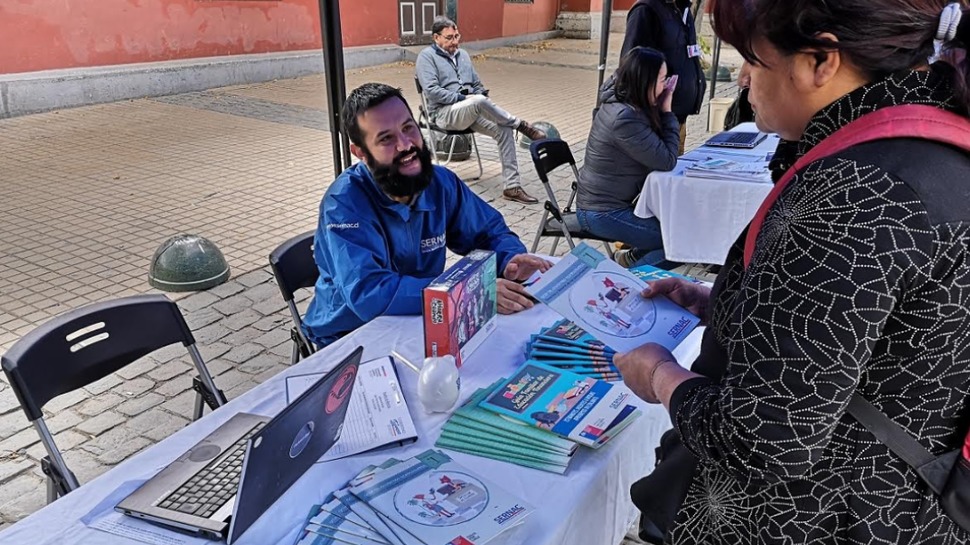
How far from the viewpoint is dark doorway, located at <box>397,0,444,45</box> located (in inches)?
540

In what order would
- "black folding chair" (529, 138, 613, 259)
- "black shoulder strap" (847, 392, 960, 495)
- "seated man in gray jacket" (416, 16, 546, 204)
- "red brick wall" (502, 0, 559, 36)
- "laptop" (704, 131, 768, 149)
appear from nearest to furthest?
"black shoulder strap" (847, 392, 960, 495) < "black folding chair" (529, 138, 613, 259) < "laptop" (704, 131, 768, 149) < "seated man in gray jacket" (416, 16, 546, 204) < "red brick wall" (502, 0, 559, 36)

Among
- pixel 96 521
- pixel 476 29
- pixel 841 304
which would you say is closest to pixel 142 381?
pixel 96 521

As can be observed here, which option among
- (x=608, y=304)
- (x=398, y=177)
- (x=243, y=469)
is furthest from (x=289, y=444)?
(x=398, y=177)

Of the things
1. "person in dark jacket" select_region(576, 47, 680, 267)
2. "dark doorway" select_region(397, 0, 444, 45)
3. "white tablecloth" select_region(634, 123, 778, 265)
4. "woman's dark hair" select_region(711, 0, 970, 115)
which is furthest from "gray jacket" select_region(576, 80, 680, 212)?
"dark doorway" select_region(397, 0, 444, 45)

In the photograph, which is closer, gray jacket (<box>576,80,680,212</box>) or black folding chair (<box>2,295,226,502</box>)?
black folding chair (<box>2,295,226,502</box>)

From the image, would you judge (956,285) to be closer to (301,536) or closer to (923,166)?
(923,166)

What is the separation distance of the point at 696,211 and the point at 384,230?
2.10m

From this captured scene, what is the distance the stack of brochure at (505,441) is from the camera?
1.48 meters

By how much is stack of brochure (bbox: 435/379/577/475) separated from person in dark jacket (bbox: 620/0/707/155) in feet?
13.7

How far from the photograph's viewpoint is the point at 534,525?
1.32 metres

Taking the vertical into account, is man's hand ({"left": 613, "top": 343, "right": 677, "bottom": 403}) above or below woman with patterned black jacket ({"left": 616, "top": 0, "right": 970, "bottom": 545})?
below

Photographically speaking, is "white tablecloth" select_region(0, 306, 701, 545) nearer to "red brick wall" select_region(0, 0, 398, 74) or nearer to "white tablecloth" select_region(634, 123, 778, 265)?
"white tablecloth" select_region(634, 123, 778, 265)

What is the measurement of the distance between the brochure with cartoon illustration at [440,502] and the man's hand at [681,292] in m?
0.66

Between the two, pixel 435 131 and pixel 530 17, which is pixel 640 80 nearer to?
pixel 435 131
